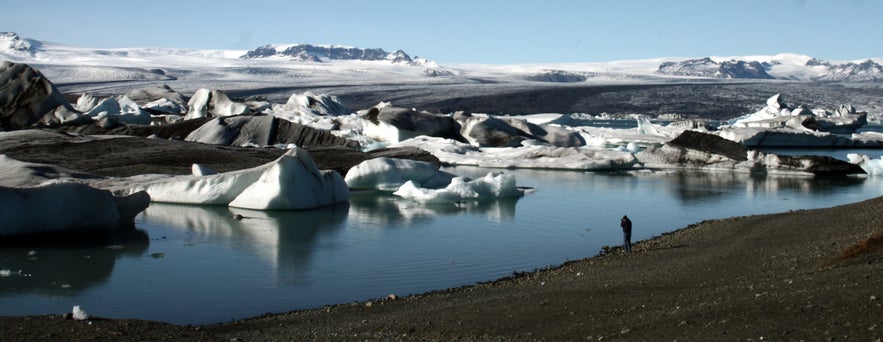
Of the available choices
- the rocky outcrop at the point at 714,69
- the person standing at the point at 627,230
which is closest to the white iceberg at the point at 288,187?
the person standing at the point at 627,230

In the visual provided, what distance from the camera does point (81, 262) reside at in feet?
27.3

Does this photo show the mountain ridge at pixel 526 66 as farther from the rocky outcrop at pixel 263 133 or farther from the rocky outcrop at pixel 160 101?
the rocky outcrop at pixel 263 133

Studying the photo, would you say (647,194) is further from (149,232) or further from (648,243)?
(149,232)

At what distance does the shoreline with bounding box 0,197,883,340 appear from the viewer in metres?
4.39

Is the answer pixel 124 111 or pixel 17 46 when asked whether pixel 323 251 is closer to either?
pixel 124 111

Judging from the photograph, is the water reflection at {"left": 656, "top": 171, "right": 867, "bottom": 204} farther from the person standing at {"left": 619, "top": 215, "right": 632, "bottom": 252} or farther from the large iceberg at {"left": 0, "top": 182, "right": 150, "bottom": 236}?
the large iceberg at {"left": 0, "top": 182, "right": 150, "bottom": 236}

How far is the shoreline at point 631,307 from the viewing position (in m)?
4.39

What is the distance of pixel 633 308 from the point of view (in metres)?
5.26

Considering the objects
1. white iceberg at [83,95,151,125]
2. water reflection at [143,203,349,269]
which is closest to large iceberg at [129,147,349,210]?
water reflection at [143,203,349,269]

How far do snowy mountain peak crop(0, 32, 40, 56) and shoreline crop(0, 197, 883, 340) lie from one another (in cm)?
9690

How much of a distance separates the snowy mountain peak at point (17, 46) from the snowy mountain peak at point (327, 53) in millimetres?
42313

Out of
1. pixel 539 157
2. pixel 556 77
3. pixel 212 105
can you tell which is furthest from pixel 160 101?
pixel 556 77

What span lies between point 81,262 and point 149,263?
1.83 ft

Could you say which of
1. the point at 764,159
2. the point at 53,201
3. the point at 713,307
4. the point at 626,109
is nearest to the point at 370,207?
the point at 53,201
